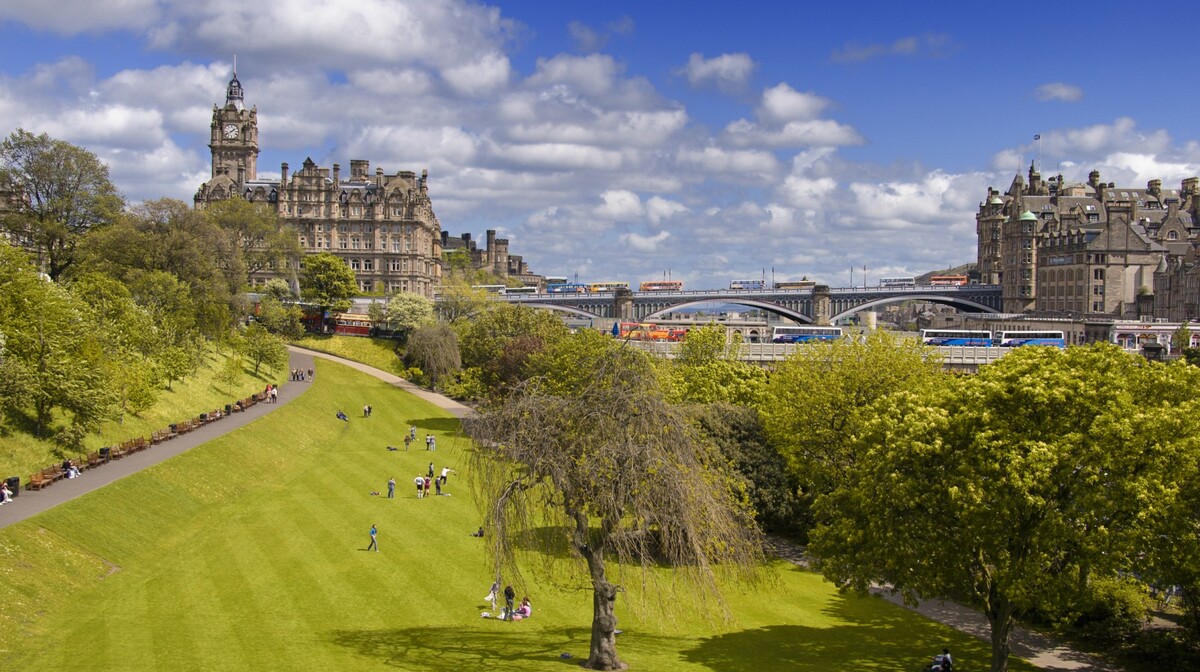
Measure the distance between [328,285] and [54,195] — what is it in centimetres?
3670

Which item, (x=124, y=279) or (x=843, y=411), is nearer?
(x=843, y=411)

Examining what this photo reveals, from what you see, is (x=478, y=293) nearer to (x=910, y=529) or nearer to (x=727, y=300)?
(x=727, y=300)

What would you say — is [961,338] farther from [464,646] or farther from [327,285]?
[464,646]

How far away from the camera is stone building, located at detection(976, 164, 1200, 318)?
151750 millimetres

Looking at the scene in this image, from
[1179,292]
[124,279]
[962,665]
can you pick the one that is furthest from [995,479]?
[1179,292]

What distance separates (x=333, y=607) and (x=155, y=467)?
17526 mm

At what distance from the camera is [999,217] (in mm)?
195375

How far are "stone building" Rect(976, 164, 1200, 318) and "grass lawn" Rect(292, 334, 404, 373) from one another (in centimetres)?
10799

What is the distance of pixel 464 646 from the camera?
29781mm

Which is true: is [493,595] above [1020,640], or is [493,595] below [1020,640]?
above

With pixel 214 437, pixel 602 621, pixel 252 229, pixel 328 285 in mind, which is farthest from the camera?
pixel 328 285

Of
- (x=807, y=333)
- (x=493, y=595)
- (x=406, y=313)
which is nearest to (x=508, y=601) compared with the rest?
(x=493, y=595)

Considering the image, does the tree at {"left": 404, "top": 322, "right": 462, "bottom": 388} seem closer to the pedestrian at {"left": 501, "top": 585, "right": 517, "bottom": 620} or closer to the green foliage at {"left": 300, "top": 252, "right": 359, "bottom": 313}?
the green foliage at {"left": 300, "top": 252, "right": 359, "bottom": 313}

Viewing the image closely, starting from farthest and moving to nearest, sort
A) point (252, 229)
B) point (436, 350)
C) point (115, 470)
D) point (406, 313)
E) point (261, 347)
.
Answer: point (406, 313), point (252, 229), point (436, 350), point (261, 347), point (115, 470)
